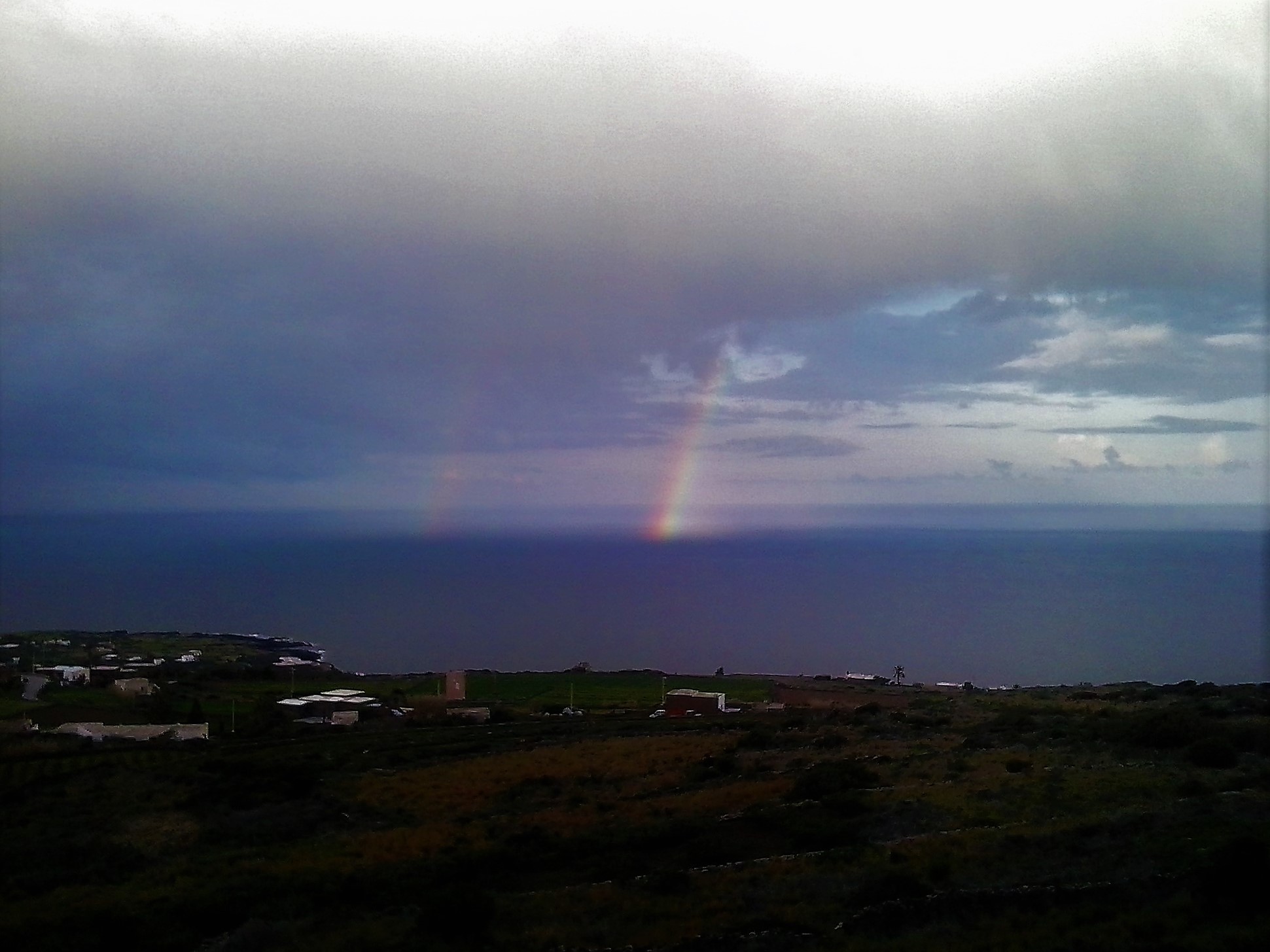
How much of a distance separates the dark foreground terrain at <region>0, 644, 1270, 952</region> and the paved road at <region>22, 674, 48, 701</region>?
839 inches

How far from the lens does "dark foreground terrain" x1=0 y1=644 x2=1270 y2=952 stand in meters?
9.41

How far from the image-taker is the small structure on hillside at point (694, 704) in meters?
39.9

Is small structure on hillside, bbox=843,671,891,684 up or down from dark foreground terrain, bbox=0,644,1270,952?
down

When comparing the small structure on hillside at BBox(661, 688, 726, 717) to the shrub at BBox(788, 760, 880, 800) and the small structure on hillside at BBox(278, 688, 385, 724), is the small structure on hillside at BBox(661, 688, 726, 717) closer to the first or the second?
the small structure on hillside at BBox(278, 688, 385, 724)

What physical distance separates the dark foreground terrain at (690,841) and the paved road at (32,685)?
21.3 m

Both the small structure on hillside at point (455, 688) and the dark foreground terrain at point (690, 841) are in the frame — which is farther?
the small structure on hillside at point (455, 688)

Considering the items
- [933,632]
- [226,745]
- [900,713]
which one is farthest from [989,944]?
[933,632]

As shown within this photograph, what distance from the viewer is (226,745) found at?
31.1 metres

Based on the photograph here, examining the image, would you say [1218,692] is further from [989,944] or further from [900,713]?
[989,944]

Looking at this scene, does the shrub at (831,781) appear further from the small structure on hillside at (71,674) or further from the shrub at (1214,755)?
the small structure on hillside at (71,674)

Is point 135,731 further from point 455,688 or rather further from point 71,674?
point 71,674

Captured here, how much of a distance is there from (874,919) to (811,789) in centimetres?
713

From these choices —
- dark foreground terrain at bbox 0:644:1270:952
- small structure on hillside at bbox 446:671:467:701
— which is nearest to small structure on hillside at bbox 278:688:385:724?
small structure on hillside at bbox 446:671:467:701

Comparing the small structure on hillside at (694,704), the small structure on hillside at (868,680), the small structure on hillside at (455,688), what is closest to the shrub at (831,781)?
the small structure on hillside at (694,704)
